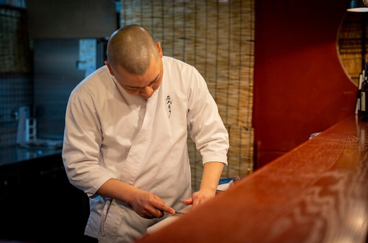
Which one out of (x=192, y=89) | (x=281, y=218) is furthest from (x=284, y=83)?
(x=281, y=218)

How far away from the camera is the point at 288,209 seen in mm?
1077

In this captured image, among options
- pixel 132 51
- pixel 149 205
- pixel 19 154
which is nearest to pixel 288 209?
pixel 149 205

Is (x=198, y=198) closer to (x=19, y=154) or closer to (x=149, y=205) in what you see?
(x=149, y=205)

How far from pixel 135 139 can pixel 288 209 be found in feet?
4.44

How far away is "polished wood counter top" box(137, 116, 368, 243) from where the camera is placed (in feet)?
2.96

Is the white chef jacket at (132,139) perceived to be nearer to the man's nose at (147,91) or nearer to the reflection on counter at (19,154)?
the man's nose at (147,91)

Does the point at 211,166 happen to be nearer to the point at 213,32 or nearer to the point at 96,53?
the point at 213,32

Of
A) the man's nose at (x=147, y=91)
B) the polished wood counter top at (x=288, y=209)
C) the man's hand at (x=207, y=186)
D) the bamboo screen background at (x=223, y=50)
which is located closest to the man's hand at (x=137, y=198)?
the man's hand at (x=207, y=186)

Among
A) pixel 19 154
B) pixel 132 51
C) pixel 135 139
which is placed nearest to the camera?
pixel 132 51

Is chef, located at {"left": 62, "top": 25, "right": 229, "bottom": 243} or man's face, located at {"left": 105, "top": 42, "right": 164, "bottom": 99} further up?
man's face, located at {"left": 105, "top": 42, "right": 164, "bottom": 99}

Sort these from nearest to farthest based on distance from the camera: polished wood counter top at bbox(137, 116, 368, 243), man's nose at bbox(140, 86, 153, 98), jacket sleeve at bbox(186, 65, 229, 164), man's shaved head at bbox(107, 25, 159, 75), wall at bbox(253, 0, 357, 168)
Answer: polished wood counter top at bbox(137, 116, 368, 243), man's shaved head at bbox(107, 25, 159, 75), man's nose at bbox(140, 86, 153, 98), jacket sleeve at bbox(186, 65, 229, 164), wall at bbox(253, 0, 357, 168)

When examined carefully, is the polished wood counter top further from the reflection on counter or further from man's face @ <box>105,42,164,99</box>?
the reflection on counter

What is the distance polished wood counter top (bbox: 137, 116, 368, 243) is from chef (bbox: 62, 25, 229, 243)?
2.40 feet

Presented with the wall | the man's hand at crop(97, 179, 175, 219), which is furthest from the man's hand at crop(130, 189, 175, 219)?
the wall
